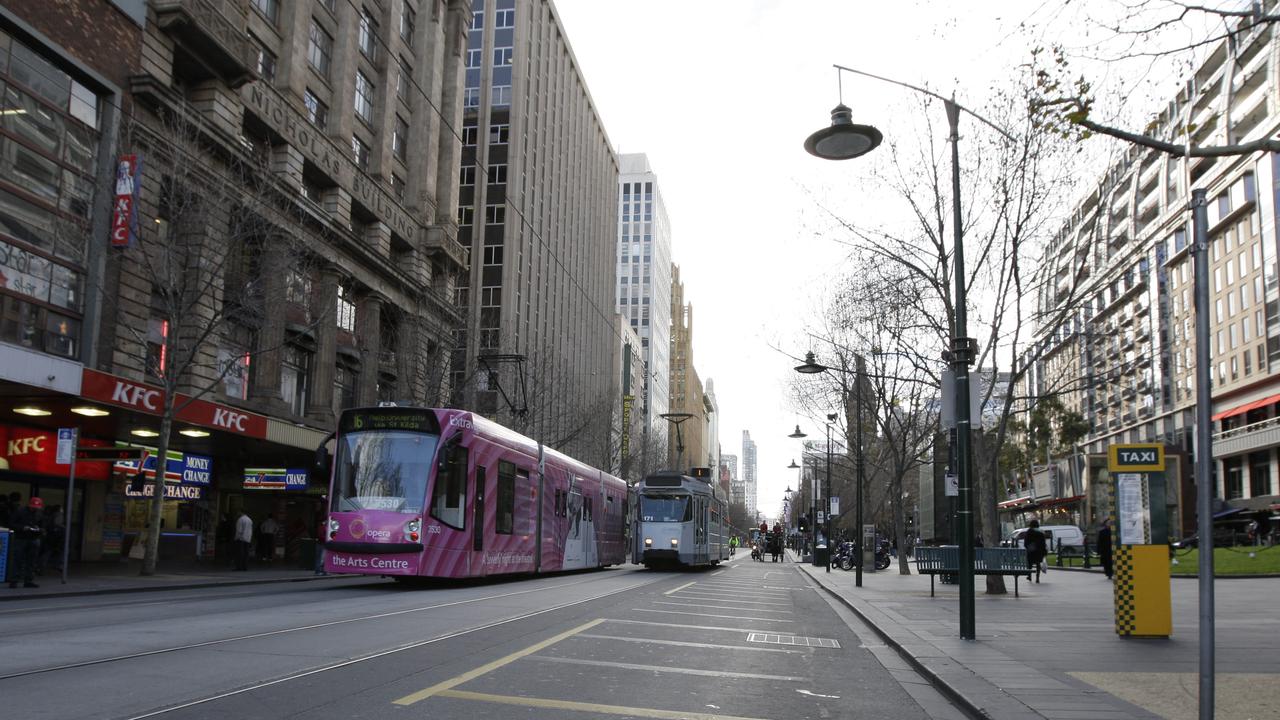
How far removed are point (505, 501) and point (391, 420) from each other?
13.3 ft

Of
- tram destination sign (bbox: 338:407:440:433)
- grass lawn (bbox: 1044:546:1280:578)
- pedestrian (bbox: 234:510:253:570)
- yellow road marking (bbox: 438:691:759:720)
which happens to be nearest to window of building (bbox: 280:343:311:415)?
pedestrian (bbox: 234:510:253:570)

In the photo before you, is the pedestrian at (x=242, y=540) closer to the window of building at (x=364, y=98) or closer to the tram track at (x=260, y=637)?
the tram track at (x=260, y=637)

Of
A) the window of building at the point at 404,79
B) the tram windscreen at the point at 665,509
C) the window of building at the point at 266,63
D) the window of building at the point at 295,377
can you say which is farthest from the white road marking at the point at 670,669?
the window of building at the point at 404,79

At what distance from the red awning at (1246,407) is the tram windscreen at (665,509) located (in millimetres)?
44907

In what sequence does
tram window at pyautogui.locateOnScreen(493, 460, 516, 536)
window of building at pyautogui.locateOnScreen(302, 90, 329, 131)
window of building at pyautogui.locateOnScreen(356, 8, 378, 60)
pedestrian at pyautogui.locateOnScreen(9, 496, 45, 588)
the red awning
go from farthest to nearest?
the red awning
window of building at pyautogui.locateOnScreen(356, 8, 378, 60)
window of building at pyautogui.locateOnScreen(302, 90, 329, 131)
tram window at pyautogui.locateOnScreen(493, 460, 516, 536)
pedestrian at pyautogui.locateOnScreen(9, 496, 45, 588)

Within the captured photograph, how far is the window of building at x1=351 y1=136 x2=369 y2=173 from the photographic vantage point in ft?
131

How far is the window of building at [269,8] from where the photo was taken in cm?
3347

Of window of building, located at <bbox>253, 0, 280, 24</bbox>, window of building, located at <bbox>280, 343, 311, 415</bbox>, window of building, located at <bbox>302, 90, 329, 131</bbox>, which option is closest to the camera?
window of building, located at <bbox>253, 0, 280, 24</bbox>

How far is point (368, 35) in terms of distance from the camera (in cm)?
4156

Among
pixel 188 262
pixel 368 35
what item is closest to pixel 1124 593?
pixel 188 262

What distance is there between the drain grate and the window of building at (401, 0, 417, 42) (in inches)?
1555

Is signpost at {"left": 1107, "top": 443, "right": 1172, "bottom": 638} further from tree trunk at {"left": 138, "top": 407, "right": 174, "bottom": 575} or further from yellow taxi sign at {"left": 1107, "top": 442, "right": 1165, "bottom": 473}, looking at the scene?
tree trunk at {"left": 138, "top": 407, "right": 174, "bottom": 575}

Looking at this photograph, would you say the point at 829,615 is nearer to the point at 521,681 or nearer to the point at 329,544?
the point at 329,544

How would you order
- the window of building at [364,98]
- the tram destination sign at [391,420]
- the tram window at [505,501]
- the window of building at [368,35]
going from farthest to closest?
the window of building at [368,35]
the window of building at [364,98]
the tram window at [505,501]
the tram destination sign at [391,420]
